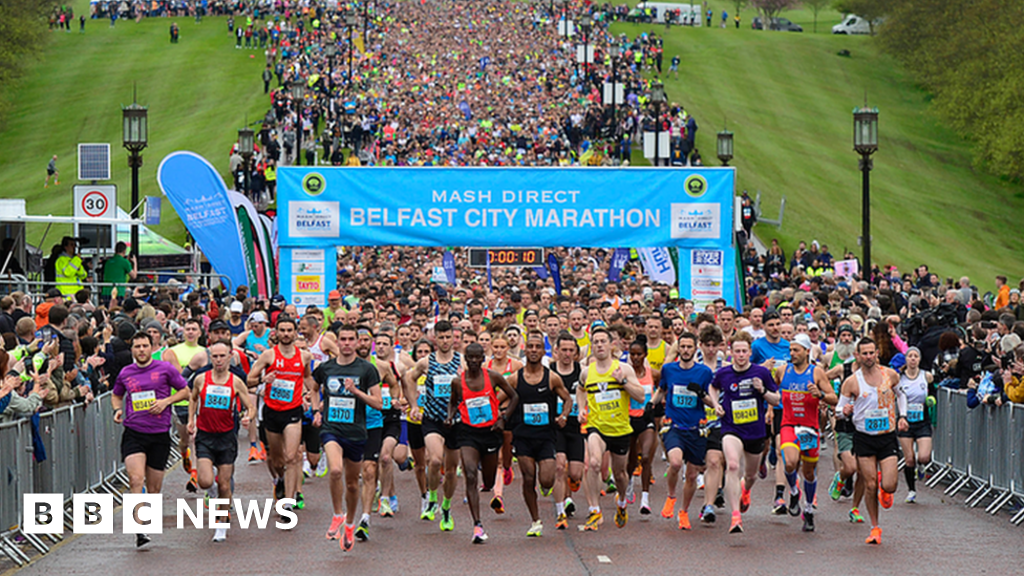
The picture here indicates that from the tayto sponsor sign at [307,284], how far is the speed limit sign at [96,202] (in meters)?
3.37

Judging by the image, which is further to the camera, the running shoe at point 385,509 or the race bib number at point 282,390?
the running shoe at point 385,509

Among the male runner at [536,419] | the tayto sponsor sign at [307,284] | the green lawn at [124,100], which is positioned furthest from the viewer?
the green lawn at [124,100]

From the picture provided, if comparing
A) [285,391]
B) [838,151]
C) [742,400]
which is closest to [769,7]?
[838,151]

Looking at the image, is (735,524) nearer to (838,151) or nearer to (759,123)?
(838,151)

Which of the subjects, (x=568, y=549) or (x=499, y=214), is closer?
(x=568, y=549)

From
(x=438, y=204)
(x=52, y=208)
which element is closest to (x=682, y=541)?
(x=438, y=204)

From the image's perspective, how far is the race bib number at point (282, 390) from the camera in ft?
44.9

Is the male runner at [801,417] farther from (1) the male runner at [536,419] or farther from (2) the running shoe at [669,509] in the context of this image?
(1) the male runner at [536,419]

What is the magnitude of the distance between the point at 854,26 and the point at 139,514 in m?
106

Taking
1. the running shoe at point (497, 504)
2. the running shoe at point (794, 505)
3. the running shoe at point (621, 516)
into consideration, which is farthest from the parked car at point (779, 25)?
the running shoe at point (497, 504)

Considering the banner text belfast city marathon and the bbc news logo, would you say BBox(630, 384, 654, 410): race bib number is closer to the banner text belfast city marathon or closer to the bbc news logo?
the bbc news logo

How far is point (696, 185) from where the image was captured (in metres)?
25.8

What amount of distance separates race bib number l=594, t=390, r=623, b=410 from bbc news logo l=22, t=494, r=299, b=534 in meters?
3.10

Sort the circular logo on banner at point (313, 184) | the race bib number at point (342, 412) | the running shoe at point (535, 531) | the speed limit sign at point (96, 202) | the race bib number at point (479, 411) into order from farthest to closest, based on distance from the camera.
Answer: the circular logo on banner at point (313, 184) < the speed limit sign at point (96, 202) < the race bib number at point (479, 411) < the running shoe at point (535, 531) < the race bib number at point (342, 412)
